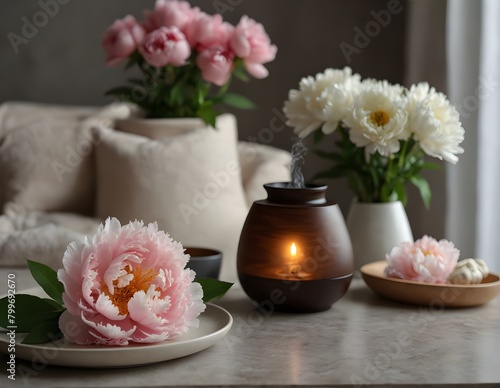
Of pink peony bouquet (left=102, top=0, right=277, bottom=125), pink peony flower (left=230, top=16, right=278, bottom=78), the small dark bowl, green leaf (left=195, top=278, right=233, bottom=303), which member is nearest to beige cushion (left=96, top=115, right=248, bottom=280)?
pink peony bouquet (left=102, top=0, right=277, bottom=125)

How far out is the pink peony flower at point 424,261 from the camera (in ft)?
3.84

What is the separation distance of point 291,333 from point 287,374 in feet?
0.60

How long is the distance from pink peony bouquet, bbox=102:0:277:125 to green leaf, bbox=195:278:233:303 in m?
1.08

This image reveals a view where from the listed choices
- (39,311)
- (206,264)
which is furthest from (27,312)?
(206,264)

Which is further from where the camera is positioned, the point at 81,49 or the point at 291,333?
the point at 81,49

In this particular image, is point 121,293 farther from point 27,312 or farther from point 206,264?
point 206,264

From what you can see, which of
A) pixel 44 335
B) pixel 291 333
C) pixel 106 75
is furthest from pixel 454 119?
pixel 106 75

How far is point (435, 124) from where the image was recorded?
124cm

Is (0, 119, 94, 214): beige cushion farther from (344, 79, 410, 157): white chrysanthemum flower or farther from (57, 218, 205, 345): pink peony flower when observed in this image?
(57, 218, 205, 345): pink peony flower

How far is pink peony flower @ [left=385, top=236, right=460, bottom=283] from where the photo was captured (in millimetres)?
1170

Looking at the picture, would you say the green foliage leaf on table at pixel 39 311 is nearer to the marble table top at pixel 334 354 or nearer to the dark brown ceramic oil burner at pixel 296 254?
the marble table top at pixel 334 354

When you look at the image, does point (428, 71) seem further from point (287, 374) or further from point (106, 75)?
point (287, 374)

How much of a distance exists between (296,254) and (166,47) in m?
1.01

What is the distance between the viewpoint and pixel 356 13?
9.81 ft
